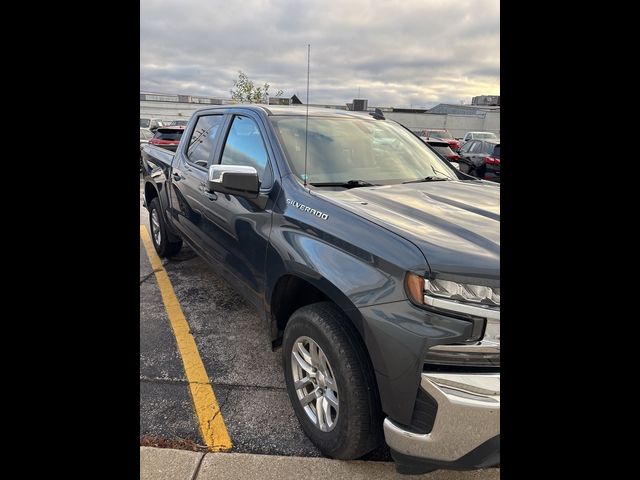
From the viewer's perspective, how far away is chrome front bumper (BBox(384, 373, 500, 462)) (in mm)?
1527

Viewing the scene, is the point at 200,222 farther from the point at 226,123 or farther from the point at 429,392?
the point at 429,392

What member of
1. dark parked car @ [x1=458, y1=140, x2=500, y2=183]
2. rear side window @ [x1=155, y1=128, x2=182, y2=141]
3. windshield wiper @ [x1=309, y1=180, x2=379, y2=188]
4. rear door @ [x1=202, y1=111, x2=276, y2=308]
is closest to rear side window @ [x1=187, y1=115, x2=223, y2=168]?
rear door @ [x1=202, y1=111, x2=276, y2=308]

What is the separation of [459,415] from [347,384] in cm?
52

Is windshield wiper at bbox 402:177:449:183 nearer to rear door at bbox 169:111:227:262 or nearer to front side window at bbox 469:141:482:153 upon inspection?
rear door at bbox 169:111:227:262

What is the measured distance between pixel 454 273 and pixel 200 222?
2559mm

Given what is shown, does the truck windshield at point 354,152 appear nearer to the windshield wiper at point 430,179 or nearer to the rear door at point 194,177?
the windshield wiper at point 430,179

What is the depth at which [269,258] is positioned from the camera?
8.17ft

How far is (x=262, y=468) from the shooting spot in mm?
2137

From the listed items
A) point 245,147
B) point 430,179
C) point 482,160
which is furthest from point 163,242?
point 482,160

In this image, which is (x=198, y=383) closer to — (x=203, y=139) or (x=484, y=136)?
(x=203, y=139)

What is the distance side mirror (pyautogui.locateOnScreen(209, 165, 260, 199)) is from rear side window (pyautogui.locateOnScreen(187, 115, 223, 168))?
122cm

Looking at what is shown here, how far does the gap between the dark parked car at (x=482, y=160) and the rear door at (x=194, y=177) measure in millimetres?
4931

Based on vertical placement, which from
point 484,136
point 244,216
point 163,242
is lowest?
point 163,242

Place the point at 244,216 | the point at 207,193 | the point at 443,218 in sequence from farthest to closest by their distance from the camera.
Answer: the point at 207,193 < the point at 244,216 < the point at 443,218
